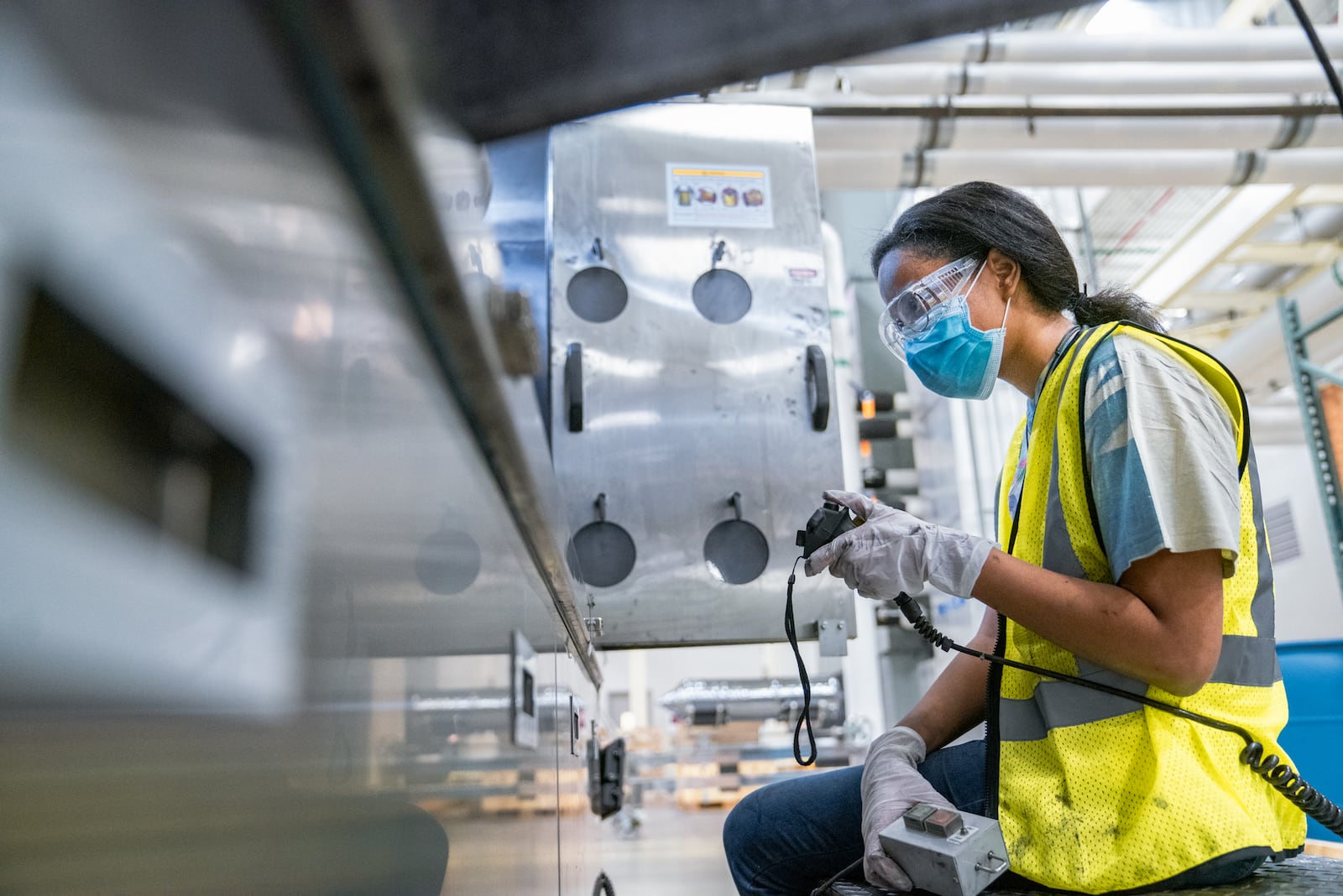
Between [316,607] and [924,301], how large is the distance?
1271mm

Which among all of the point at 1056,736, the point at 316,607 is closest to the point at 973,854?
the point at 1056,736

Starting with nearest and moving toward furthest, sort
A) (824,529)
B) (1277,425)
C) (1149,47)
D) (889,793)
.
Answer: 1. (889,793)
2. (824,529)
3. (1149,47)
4. (1277,425)

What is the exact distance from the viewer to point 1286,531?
5.72 meters

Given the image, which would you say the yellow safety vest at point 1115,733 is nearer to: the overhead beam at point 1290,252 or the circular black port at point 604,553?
the circular black port at point 604,553

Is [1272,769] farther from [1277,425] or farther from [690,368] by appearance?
[1277,425]

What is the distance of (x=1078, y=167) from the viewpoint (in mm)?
2629

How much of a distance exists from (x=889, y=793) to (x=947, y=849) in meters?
0.24

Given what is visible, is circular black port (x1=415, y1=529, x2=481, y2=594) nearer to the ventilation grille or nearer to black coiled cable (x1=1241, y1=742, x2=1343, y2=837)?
black coiled cable (x1=1241, y1=742, x2=1343, y2=837)

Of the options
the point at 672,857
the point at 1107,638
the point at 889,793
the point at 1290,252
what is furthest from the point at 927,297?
the point at 1290,252

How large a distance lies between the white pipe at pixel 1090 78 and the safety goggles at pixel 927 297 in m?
1.24

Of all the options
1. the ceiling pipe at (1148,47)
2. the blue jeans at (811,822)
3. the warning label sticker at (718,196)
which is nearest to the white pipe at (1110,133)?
the ceiling pipe at (1148,47)

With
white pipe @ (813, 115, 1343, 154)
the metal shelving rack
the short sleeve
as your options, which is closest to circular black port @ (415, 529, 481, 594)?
the short sleeve

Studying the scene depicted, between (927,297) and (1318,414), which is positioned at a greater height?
(1318,414)

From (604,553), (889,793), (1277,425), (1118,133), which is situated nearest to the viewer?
(889,793)
